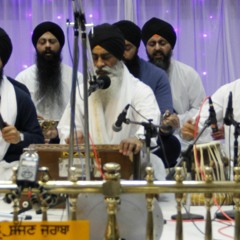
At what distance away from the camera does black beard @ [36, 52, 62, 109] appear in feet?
19.9

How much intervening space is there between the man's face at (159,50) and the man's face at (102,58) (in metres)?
1.69

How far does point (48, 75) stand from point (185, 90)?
57.5 inches

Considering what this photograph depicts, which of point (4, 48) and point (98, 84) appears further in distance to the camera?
point (4, 48)

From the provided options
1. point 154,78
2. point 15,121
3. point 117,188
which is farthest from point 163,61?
point 117,188

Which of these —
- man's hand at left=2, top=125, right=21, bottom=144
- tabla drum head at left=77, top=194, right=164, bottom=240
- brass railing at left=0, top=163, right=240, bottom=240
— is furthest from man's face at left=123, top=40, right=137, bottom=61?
brass railing at left=0, top=163, right=240, bottom=240

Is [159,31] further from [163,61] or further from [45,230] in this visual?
[45,230]

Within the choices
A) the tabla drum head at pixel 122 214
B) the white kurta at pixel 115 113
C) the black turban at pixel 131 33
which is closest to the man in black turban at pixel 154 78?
the black turban at pixel 131 33

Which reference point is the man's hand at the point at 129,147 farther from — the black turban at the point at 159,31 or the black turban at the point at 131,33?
the black turban at the point at 159,31

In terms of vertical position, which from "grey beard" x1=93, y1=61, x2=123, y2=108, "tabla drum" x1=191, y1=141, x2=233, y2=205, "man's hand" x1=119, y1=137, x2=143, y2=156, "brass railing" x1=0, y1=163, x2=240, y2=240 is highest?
"grey beard" x1=93, y1=61, x2=123, y2=108

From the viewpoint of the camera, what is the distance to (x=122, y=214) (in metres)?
2.17

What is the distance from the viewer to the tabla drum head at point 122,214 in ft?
7.03

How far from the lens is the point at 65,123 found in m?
4.19

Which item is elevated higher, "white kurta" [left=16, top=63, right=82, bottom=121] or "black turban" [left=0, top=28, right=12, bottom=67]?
"black turban" [left=0, top=28, right=12, bottom=67]

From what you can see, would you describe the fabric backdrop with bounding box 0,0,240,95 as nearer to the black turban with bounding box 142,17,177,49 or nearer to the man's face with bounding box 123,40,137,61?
the black turban with bounding box 142,17,177,49
